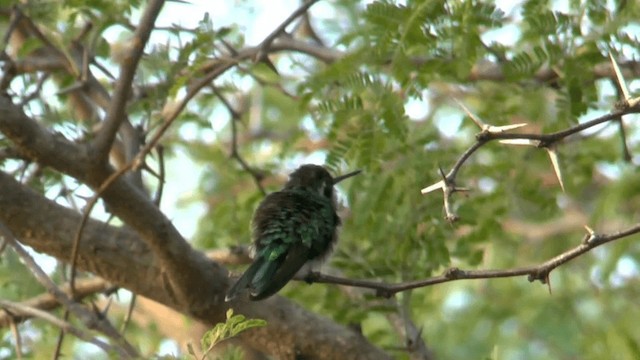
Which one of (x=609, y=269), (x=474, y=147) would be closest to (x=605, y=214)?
(x=609, y=269)

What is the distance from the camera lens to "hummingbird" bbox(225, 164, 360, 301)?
5.95 m

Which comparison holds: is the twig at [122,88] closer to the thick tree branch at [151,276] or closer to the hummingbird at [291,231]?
the thick tree branch at [151,276]

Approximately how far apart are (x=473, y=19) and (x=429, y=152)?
45.0 inches

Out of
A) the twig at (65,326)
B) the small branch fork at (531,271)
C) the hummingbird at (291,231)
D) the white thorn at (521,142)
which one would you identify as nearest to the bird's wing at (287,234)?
the hummingbird at (291,231)

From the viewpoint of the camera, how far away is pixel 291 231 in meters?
6.72

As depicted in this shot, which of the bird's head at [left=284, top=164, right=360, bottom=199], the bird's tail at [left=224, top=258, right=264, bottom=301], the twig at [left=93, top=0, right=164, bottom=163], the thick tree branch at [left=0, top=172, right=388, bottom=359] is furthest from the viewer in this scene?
the bird's head at [left=284, top=164, right=360, bottom=199]

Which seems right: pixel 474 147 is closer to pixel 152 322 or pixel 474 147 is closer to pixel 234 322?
pixel 234 322

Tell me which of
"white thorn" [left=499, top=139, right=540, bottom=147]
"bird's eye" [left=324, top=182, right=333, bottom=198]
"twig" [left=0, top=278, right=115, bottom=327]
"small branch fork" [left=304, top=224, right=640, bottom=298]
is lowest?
"small branch fork" [left=304, top=224, right=640, bottom=298]

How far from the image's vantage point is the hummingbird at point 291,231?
19.5 ft

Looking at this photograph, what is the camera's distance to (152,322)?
9.65 metres

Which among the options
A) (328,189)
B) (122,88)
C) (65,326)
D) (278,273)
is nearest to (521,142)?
(122,88)

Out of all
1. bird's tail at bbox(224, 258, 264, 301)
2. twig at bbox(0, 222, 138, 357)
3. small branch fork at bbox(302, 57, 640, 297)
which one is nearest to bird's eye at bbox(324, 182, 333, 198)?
bird's tail at bbox(224, 258, 264, 301)

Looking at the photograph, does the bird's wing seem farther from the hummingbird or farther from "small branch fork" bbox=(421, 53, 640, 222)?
"small branch fork" bbox=(421, 53, 640, 222)

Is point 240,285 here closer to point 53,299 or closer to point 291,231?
point 291,231
